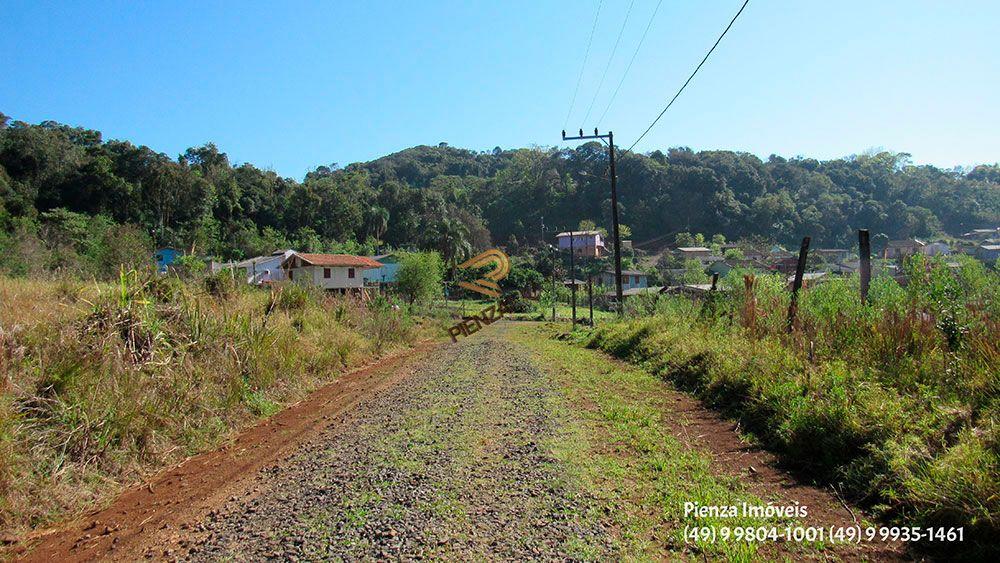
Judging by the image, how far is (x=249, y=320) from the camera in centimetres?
864

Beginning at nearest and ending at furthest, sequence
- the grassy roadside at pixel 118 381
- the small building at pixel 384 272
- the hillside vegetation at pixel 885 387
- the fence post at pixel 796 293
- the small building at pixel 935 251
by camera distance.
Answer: the hillside vegetation at pixel 885 387, the grassy roadside at pixel 118 381, the small building at pixel 935 251, the fence post at pixel 796 293, the small building at pixel 384 272

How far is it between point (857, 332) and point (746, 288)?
4.03 meters

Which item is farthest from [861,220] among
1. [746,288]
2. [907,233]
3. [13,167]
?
[13,167]

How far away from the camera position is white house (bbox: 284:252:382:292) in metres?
41.8

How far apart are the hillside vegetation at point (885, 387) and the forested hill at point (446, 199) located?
86.5 feet

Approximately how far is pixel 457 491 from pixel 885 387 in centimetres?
458

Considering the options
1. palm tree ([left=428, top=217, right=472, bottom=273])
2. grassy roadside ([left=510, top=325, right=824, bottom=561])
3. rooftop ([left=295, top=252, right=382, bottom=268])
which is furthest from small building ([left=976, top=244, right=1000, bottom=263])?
rooftop ([left=295, top=252, right=382, bottom=268])

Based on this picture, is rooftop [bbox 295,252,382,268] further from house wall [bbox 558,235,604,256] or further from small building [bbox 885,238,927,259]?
small building [bbox 885,238,927,259]

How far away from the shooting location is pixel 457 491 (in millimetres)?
4309

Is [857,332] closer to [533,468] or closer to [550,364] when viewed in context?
[533,468]

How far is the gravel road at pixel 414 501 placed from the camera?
3428 mm

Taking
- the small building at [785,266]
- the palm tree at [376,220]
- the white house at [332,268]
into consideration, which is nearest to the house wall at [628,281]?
the white house at [332,268]

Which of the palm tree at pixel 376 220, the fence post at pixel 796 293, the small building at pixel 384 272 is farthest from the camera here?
the palm tree at pixel 376 220

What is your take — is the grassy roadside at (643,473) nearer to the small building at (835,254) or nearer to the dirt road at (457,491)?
the dirt road at (457,491)
